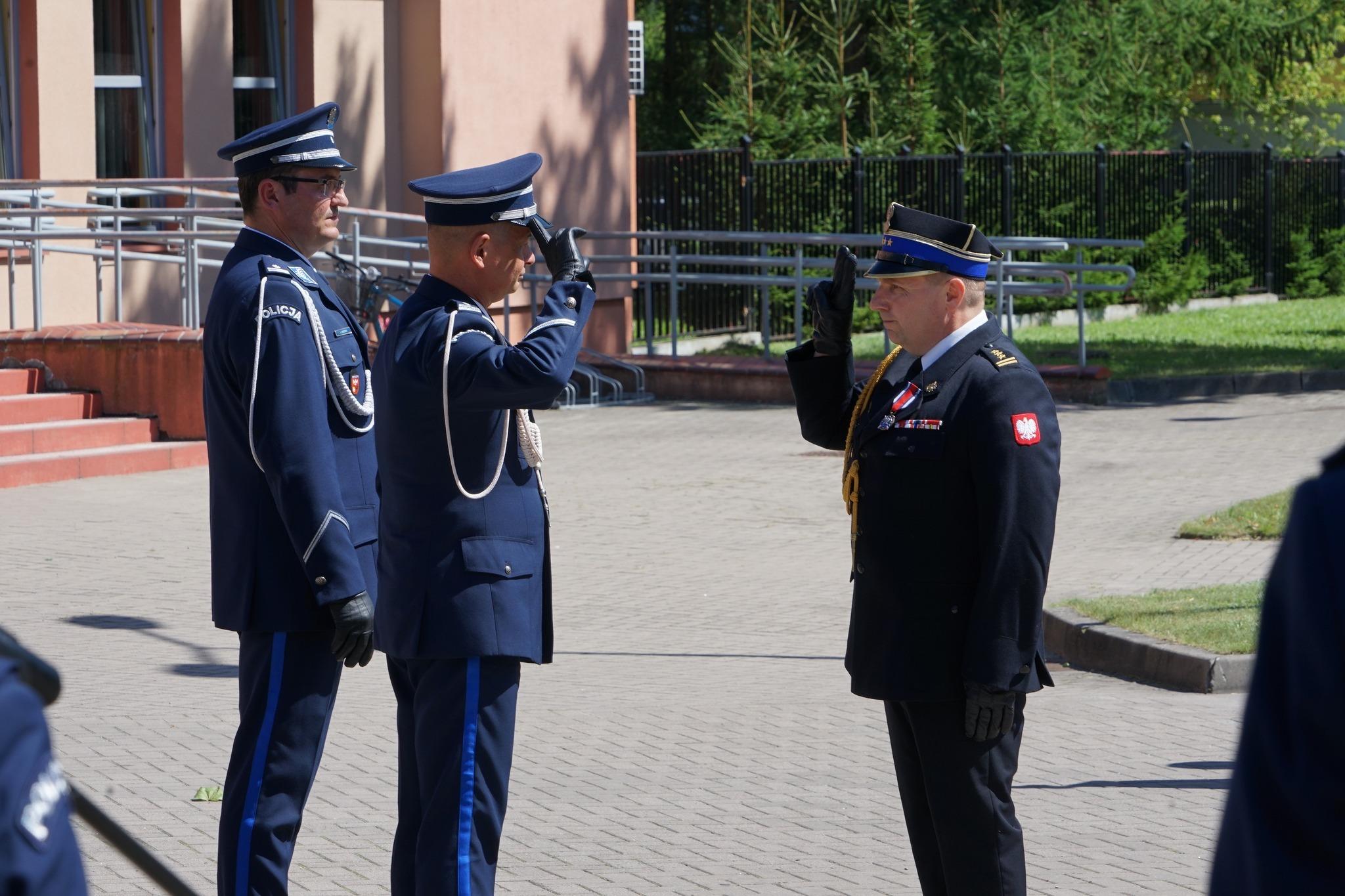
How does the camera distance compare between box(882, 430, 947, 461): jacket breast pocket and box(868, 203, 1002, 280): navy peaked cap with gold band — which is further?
box(868, 203, 1002, 280): navy peaked cap with gold band

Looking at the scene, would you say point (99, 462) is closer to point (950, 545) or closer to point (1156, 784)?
point (1156, 784)

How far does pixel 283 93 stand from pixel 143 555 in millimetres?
9218

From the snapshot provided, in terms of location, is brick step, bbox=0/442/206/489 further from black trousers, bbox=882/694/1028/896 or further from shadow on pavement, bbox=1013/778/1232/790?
black trousers, bbox=882/694/1028/896

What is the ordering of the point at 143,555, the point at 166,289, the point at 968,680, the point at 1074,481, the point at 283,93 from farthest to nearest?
the point at 283,93
the point at 166,289
the point at 1074,481
the point at 143,555
the point at 968,680

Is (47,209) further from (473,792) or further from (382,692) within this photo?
(473,792)

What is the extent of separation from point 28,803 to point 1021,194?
25371mm

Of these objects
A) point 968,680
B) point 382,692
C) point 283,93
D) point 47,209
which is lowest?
point 382,692

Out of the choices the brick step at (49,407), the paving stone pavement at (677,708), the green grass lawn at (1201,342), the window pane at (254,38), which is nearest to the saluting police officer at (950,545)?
the paving stone pavement at (677,708)

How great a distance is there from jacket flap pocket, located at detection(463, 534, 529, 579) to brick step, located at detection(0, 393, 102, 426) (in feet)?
33.5

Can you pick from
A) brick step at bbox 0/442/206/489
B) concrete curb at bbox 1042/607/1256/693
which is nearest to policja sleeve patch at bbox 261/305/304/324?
concrete curb at bbox 1042/607/1256/693

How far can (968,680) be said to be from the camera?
3.97m

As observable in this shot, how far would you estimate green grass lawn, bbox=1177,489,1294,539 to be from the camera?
1059 cm

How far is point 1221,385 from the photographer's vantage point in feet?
58.3

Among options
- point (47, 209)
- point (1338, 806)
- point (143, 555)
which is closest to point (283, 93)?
point (47, 209)
